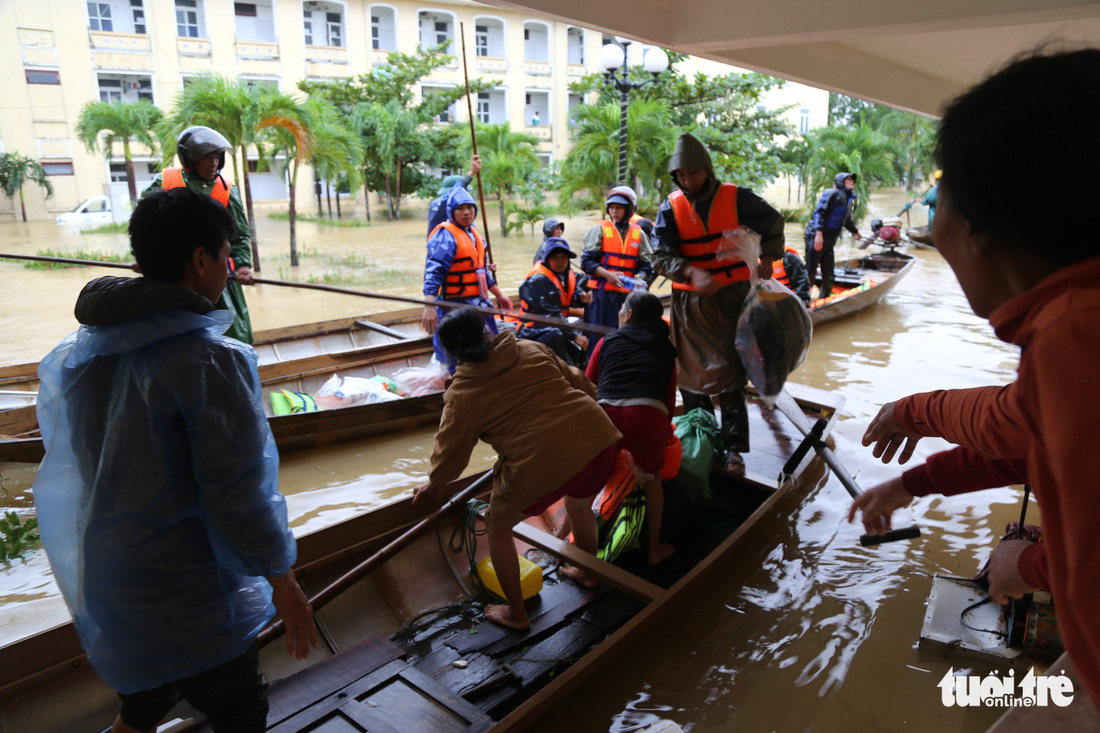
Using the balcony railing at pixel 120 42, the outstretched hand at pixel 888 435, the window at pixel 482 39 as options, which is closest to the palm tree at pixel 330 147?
the balcony railing at pixel 120 42

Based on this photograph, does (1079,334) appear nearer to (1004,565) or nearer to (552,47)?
Result: (1004,565)

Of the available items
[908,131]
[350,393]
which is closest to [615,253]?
[350,393]

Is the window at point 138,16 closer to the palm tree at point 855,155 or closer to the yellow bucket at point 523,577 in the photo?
the palm tree at point 855,155

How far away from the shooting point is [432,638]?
3227mm

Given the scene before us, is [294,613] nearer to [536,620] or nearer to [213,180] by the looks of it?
[536,620]

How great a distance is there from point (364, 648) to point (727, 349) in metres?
2.86

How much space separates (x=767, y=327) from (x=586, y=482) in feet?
5.60

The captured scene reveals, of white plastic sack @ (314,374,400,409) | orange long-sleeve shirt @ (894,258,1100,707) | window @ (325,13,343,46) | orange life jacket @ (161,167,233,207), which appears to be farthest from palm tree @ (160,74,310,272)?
window @ (325,13,343,46)

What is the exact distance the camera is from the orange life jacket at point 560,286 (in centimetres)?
681

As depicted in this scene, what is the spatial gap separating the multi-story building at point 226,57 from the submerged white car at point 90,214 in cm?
80

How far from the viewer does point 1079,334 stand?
705 mm

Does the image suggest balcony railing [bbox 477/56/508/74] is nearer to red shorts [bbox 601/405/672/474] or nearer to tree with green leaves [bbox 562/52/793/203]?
tree with green leaves [bbox 562/52/793/203]

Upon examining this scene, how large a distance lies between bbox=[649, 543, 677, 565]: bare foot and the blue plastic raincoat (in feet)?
7.89

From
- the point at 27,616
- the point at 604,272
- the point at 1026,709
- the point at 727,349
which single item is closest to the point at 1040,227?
the point at 1026,709
